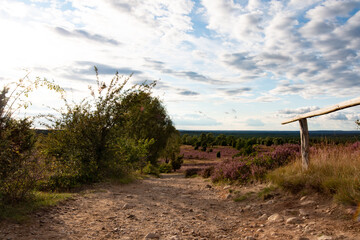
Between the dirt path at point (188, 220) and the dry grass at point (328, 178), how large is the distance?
1.00 feet

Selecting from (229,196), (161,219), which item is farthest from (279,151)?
(161,219)

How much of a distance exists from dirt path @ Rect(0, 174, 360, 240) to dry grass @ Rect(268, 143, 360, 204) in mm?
305

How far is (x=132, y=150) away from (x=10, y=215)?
319 inches

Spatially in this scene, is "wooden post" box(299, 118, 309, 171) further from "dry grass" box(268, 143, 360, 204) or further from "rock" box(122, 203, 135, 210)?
"rock" box(122, 203, 135, 210)

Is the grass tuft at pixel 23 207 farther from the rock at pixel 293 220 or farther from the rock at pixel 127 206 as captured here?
the rock at pixel 293 220

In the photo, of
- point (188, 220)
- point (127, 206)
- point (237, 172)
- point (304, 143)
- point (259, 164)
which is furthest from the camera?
point (237, 172)

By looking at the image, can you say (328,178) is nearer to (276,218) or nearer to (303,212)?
(303,212)

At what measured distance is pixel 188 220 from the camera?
218 inches

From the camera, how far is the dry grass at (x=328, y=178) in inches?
199

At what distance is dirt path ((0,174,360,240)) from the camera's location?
14.4 feet

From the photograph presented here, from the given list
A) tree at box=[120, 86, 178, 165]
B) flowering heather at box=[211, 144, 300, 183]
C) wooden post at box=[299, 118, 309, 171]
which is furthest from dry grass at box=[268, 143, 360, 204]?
tree at box=[120, 86, 178, 165]

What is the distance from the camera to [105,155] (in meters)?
10.6

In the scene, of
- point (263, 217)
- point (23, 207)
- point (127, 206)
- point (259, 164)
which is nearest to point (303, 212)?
point (263, 217)

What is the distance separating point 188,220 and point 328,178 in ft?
11.0
